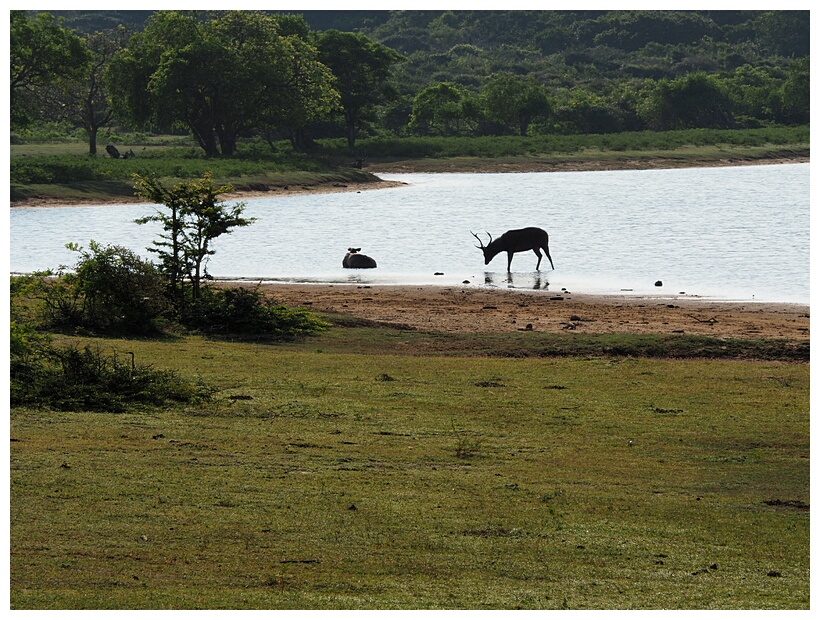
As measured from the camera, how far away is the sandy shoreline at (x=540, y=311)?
21.8 metres

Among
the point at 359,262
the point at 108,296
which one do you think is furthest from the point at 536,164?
the point at 108,296

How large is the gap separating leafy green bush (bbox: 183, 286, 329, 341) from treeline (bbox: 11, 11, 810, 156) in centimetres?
3778

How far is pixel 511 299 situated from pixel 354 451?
48.5ft

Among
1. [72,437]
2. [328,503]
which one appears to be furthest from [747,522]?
[72,437]

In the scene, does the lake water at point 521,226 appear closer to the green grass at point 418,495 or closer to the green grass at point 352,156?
the green grass at point 352,156

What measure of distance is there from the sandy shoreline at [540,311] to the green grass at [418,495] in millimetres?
5503

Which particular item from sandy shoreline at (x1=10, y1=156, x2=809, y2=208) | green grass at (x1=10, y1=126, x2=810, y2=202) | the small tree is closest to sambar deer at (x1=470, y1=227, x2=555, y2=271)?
the small tree

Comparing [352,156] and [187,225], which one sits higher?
[352,156]

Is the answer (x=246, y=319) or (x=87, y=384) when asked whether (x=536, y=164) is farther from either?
(x=87, y=384)

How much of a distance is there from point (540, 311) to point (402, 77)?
10658 cm

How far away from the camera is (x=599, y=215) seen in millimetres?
49250

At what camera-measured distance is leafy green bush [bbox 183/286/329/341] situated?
20031mm

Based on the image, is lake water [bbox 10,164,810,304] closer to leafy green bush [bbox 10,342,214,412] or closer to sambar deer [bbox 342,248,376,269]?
sambar deer [bbox 342,248,376,269]

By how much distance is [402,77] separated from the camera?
128m
